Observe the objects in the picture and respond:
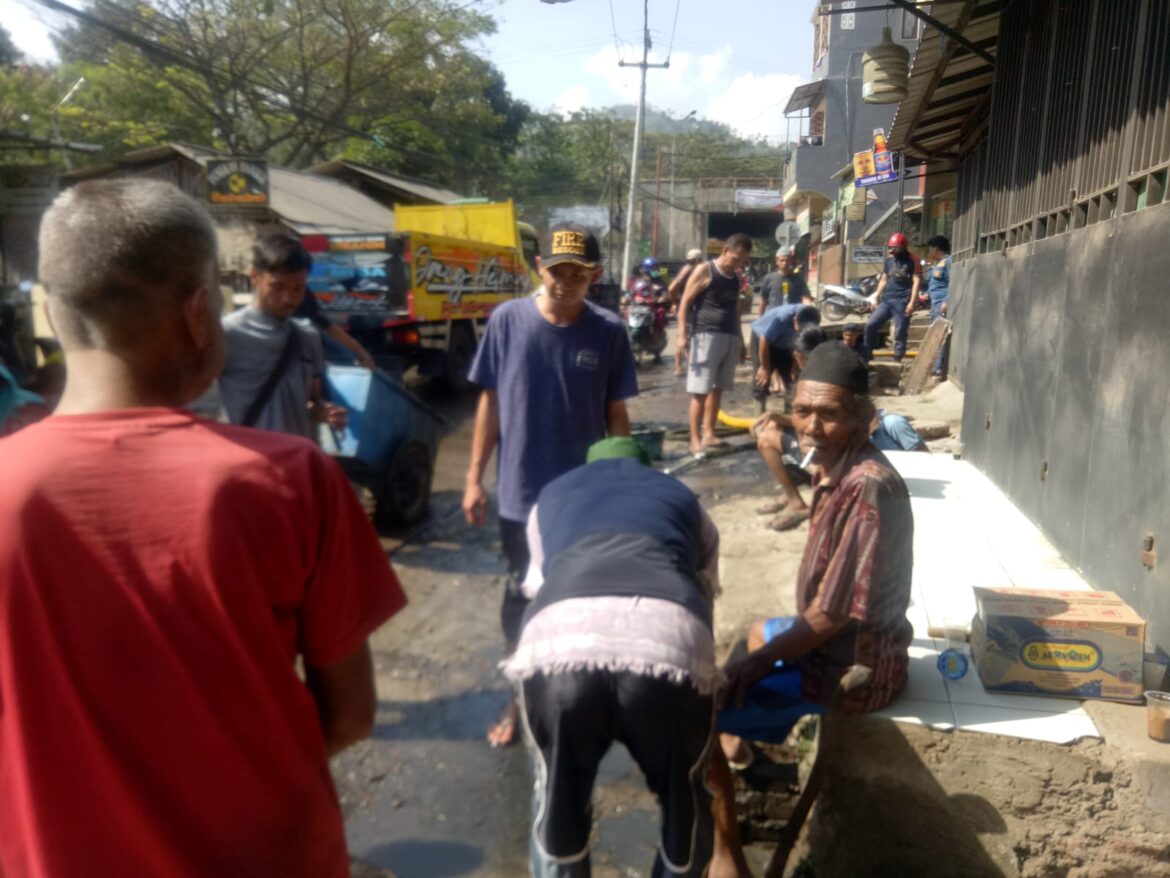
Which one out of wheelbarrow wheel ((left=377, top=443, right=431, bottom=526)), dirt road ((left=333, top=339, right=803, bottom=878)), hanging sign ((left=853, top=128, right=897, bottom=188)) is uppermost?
hanging sign ((left=853, top=128, right=897, bottom=188))

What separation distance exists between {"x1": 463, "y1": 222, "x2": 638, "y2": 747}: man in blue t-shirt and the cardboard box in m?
1.50

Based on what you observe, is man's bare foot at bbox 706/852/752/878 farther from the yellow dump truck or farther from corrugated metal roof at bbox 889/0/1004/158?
the yellow dump truck

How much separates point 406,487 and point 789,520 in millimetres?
2487

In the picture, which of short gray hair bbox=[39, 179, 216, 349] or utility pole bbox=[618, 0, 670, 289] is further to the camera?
utility pole bbox=[618, 0, 670, 289]

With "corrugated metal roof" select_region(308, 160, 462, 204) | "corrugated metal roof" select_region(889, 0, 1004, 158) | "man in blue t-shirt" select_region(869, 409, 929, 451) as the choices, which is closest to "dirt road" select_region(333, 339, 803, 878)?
"man in blue t-shirt" select_region(869, 409, 929, 451)

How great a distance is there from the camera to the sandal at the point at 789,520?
5.46 meters

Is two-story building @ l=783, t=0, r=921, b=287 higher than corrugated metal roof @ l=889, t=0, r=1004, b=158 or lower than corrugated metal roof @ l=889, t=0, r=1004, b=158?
higher

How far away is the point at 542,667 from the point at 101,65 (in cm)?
2945

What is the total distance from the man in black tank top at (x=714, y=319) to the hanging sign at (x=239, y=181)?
1156cm

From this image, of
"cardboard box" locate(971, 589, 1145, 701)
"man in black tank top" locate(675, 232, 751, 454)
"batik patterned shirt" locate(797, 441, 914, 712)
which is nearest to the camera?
"batik patterned shirt" locate(797, 441, 914, 712)

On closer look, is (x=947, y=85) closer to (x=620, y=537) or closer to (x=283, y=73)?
(x=620, y=537)

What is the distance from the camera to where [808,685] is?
278 cm

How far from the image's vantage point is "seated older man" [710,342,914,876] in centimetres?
258

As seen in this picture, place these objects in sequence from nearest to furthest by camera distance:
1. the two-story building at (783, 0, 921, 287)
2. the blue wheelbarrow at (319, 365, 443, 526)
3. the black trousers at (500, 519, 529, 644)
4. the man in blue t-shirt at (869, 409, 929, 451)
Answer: the black trousers at (500, 519, 529, 644), the blue wheelbarrow at (319, 365, 443, 526), the man in blue t-shirt at (869, 409, 929, 451), the two-story building at (783, 0, 921, 287)
